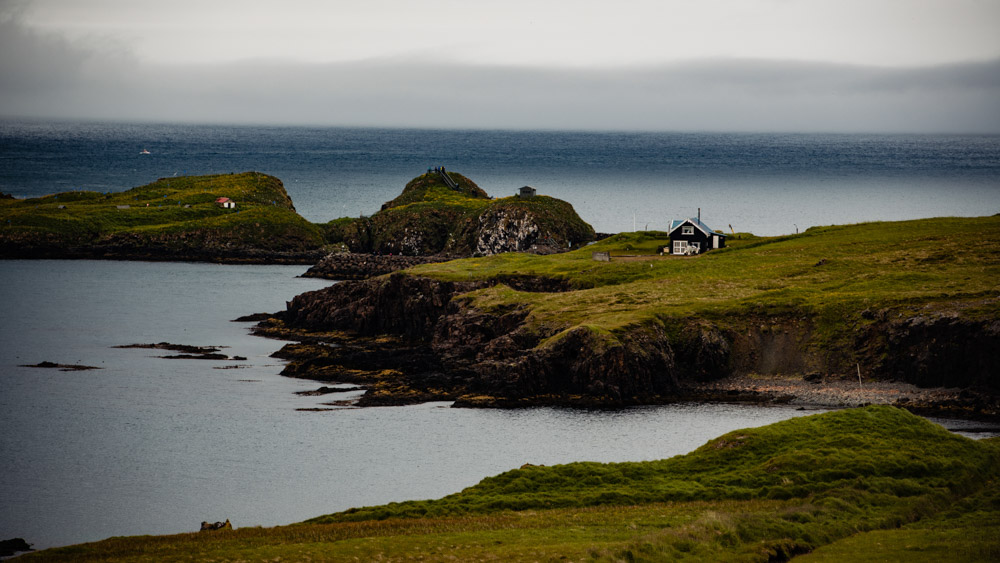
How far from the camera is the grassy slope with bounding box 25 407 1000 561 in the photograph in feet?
149

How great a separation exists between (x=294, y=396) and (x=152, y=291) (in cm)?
7058

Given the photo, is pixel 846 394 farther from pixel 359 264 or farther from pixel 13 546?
pixel 359 264

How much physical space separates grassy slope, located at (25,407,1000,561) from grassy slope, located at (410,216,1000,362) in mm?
35398

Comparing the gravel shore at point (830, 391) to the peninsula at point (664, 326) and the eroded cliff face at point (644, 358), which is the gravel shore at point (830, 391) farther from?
the eroded cliff face at point (644, 358)

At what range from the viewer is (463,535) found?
166ft

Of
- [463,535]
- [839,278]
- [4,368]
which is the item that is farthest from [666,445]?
[4,368]

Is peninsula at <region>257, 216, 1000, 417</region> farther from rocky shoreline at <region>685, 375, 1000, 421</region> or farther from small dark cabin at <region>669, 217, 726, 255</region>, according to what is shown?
small dark cabin at <region>669, 217, 726, 255</region>

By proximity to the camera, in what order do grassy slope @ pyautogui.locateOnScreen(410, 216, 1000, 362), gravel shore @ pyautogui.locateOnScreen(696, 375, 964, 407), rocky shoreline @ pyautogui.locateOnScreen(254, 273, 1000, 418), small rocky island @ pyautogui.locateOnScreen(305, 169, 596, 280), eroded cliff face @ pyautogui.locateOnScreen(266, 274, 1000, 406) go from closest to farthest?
1. gravel shore @ pyautogui.locateOnScreen(696, 375, 964, 407)
2. rocky shoreline @ pyautogui.locateOnScreen(254, 273, 1000, 418)
3. eroded cliff face @ pyautogui.locateOnScreen(266, 274, 1000, 406)
4. grassy slope @ pyautogui.locateOnScreen(410, 216, 1000, 362)
5. small rocky island @ pyautogui.locateOnScreen(305, 169, 596, 280)

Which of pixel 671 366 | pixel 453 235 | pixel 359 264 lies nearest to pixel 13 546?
pixel 671 366

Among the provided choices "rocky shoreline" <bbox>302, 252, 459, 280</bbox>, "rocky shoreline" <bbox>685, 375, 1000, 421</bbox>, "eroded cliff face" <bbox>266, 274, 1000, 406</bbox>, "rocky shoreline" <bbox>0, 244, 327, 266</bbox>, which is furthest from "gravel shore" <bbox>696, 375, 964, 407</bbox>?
"rocky shoreline" <bbox>0, 244, 327, 266</bbox>

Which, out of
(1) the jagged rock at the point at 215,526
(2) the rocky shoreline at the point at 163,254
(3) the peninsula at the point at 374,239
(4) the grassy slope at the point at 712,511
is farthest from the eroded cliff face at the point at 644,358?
(2) the rocky shoreline at the point at 163,254

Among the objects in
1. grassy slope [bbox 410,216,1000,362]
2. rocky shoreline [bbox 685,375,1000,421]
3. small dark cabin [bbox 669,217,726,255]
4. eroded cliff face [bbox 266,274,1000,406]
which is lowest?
rocky shoreline [bbox 685,375,1000,421]

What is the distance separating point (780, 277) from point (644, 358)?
30.4 m

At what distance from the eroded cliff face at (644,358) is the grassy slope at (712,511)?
28.0m
